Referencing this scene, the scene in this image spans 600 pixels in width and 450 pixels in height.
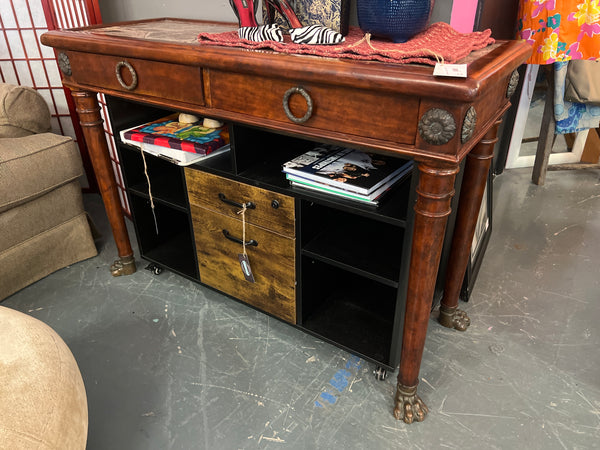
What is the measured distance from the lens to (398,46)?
1.06 m

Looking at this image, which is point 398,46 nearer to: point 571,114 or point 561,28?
point 561,28

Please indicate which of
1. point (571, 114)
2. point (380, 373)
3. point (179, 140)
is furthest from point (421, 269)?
point (571, 114)

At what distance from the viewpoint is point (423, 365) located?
1376mm

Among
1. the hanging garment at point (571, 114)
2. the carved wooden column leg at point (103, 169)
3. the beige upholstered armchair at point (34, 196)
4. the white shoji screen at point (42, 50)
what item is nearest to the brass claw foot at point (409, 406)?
the carved wooden column leg at point (103, 169)

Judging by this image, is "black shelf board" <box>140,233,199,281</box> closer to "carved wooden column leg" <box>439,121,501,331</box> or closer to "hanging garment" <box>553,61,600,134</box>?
"carved wooden column leg" <box>439,121,501,331</box>

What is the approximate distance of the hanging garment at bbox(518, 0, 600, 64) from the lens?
1.74 meters

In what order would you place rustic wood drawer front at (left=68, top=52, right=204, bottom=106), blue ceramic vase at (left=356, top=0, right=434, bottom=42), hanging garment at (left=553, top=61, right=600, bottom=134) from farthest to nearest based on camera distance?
1. hanging garment at (left=553, top=61, right=600, bottom=134)
2. rustic wood drawer front at (left=68, top=52, right=204, bottom=106)
3. blue ceramic vase at (left=356, top=0, right=434, bottom=42)

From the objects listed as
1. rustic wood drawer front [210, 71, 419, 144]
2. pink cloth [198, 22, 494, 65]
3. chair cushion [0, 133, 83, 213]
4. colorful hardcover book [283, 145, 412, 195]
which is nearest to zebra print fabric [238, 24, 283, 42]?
pink cloth [198, 22, 494, 65]

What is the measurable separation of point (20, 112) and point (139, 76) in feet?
2.52

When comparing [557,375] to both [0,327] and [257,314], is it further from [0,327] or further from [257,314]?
[0,327]

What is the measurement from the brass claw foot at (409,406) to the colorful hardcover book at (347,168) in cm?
55

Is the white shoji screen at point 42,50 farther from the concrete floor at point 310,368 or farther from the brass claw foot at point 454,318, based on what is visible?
the brass claw foot at point 454,318

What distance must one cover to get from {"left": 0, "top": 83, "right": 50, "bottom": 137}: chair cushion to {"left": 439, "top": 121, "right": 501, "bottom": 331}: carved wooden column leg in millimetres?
1597

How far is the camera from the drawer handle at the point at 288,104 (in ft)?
3.18
